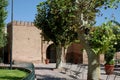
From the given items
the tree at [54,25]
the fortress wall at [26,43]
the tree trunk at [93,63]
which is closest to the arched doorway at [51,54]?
the fortress wall at [26,43]

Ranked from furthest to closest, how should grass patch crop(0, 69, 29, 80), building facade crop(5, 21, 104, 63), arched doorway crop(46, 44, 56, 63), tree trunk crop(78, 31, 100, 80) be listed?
arched doorway crop(46, 44, 56, 63), building facade crop(5, 21, 104, 63), grass patch crop(0, 69, 29, 80), tree trunk crop(78, 31, 100, 80)

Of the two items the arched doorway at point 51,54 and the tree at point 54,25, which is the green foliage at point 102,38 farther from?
the arched doorway at point 51,54

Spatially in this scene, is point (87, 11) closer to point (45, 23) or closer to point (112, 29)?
point (112, 29)

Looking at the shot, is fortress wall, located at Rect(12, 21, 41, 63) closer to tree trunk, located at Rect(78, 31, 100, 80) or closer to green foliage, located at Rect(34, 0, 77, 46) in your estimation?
green foliage, located at Rect(34, 0, 77, 46)

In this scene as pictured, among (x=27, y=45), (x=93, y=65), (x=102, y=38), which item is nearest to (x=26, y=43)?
(x=27, y=45)

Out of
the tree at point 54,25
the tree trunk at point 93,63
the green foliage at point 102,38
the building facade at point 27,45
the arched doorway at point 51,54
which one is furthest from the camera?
the arched doorway at point 51,54

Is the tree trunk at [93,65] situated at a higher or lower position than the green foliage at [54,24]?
lower

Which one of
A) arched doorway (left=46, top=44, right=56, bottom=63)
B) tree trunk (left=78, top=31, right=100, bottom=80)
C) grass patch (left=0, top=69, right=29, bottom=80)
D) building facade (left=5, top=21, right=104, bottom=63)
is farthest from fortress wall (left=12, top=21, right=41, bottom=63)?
tree trunk (left=78, top=31, right=100, bottom=80)

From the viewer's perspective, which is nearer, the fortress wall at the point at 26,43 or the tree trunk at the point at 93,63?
the tree trunk at the point at 93,63

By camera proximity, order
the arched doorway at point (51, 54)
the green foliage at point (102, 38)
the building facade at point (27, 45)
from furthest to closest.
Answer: the arched doorway at point (51, 54), the building facade at point (27, 45), the green foliage at point (102, 38)

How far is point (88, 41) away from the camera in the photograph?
19281 mm

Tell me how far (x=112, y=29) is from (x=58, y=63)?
1278 centimetres

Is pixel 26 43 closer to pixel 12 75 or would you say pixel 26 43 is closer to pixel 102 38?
pixel 12 75

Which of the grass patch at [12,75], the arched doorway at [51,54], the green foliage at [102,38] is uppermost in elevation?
the green foliage at [102,38]
